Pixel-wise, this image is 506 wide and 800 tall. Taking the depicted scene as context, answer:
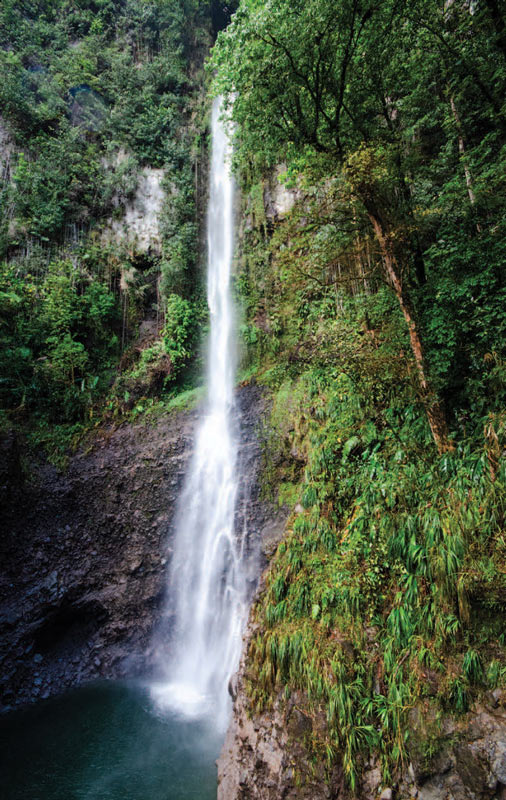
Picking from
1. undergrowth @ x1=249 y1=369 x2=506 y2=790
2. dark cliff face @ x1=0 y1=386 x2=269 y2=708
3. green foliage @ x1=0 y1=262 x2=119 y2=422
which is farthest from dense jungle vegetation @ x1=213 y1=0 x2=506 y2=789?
green foliage @ x1=0 y1=262 x2=119 y2=422

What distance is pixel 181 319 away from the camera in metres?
12.5

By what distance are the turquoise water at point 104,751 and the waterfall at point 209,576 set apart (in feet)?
1.87

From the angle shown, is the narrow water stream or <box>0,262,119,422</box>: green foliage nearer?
the narrow water stream

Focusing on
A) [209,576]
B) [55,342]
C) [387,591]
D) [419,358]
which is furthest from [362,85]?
[55,342]

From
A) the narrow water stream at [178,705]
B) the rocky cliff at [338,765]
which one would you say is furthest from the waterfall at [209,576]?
the rocky cliff at [338,765]

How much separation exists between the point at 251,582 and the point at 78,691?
4146 millimetres

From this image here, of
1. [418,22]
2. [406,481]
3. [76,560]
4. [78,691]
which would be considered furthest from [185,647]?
[418,22]

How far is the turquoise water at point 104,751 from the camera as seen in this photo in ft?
16.2

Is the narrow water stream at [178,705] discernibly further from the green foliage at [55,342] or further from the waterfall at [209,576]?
the green foliage at [55,342]

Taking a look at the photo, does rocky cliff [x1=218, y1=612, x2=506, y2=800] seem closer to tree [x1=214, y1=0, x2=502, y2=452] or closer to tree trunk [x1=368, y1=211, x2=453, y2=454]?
tree trunk [x1=368, y1=211, x2=453, y2=454]

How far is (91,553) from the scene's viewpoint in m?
8.81

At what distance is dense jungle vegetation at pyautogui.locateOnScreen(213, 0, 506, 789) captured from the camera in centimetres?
335

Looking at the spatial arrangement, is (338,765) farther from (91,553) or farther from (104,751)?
(91,553)

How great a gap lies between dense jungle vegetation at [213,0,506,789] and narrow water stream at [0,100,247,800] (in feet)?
8.06
